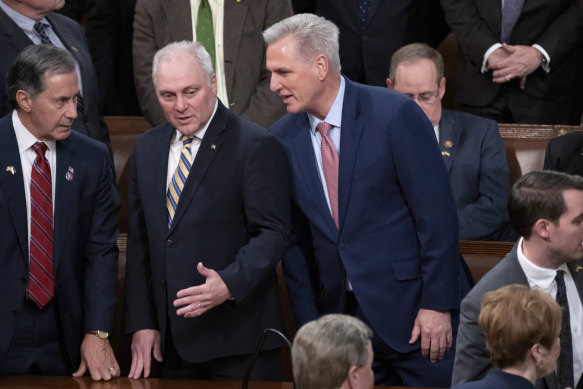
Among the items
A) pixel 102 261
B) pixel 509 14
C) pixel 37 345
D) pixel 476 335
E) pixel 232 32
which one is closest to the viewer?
pixel 476 335

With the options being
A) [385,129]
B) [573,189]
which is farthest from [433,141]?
[573,189]

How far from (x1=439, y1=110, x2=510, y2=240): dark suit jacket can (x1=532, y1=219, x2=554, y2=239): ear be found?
1227mm

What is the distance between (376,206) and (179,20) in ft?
5.99

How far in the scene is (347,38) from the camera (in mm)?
4992

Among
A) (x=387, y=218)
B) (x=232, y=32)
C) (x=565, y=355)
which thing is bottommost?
(x=565, y=355)

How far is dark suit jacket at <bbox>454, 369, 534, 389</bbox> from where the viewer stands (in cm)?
250

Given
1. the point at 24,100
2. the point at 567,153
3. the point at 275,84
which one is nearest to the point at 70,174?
the point at 24,100

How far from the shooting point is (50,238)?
321 cm

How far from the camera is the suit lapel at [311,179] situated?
3.17 m

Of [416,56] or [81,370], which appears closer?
[81,370]

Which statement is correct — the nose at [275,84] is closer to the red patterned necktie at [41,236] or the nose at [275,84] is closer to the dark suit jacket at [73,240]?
the dark suit jacket at [73,240]

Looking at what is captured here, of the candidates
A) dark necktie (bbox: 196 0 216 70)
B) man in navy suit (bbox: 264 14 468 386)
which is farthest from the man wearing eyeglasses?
man in navy suit (bbox: 264 14 468 386)

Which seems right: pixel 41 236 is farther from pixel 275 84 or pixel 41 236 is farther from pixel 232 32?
pixel 232 32

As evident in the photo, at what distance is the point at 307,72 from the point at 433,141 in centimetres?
46
